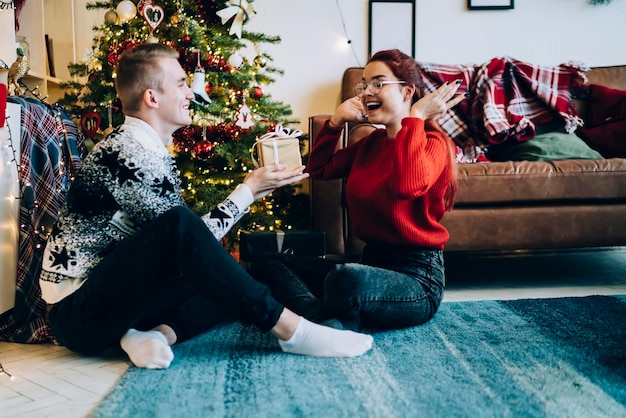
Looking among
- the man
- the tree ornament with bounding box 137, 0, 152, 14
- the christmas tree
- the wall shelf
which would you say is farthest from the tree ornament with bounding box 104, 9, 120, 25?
the man

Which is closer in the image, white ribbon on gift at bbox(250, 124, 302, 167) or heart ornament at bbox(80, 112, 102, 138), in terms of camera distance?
white ribbon on gift at bbox(250, 124, 302, 167)

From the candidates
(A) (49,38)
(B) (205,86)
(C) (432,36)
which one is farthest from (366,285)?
(A) (49,38)

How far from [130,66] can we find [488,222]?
4.74 ft

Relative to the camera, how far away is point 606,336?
1592 millimetres

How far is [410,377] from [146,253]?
660 millimetres

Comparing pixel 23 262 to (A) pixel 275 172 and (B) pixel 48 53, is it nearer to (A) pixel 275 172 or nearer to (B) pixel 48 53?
(A) pixel 275 172

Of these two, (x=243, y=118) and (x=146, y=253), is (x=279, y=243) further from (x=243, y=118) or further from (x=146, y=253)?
(x=146, y=253)

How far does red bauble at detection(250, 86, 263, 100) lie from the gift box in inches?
32.1

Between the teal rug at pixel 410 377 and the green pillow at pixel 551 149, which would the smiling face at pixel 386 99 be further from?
the green pillow at pixel 551 149

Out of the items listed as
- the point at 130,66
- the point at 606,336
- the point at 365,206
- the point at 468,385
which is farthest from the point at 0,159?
the point at 606,336

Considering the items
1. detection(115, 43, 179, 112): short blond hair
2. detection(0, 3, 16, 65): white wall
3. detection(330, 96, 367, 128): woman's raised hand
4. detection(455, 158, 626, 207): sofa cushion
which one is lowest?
detection(455, 158, 626, 207): sofa cushion

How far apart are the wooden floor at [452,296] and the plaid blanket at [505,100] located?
634 millimetres

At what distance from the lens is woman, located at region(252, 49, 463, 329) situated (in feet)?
4.96

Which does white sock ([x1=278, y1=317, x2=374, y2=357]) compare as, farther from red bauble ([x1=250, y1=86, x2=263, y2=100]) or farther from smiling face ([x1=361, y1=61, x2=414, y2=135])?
red bauble ([x1=250, y1=86, x2=263, y2=100])
